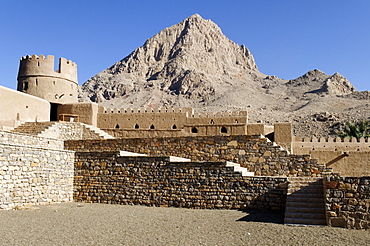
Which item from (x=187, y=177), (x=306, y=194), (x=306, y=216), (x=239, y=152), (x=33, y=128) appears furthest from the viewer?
(x=33, y=128)

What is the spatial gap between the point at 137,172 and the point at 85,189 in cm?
195

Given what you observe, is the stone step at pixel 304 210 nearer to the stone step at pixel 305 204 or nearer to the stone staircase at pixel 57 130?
the stone step at pixel 305 204

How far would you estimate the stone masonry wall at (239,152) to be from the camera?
11.1m

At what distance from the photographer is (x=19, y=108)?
63.8 ft

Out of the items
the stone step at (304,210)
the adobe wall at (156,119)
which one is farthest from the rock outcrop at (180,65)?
the stone step at (304,210)

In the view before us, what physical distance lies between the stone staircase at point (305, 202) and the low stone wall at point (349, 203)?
0.33m

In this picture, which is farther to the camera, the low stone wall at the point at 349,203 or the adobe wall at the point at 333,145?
the adobe wall at the point at 333,145

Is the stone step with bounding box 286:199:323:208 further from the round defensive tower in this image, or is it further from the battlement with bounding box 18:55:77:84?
the battlement with bounding box 18:55:77:84

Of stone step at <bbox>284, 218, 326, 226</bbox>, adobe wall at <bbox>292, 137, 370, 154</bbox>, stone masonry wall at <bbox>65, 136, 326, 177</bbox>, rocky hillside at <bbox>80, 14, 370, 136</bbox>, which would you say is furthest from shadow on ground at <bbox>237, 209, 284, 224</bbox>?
rocky hillside at <bbox>80, 14, 370, 136</bbox>

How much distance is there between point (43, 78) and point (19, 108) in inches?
179

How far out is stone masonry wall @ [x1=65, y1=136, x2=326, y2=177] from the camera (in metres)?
11.1

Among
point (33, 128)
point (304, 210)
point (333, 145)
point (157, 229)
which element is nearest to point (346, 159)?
point (333, 145)

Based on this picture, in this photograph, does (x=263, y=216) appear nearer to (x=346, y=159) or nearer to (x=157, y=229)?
(x=157, y=229)

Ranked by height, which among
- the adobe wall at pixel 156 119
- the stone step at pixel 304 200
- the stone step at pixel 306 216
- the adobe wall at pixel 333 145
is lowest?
the stone step at pixel 306 216
